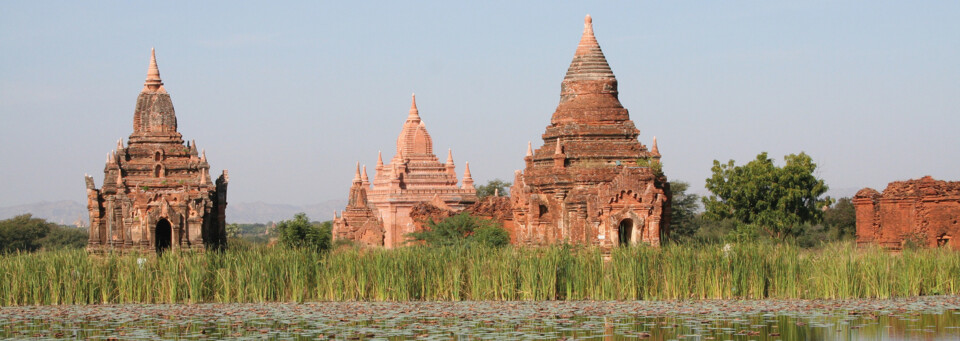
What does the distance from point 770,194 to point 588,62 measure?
5.87 m

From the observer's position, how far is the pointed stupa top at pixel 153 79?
28.8 metres

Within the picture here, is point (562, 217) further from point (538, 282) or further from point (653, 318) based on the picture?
point (653, 318)

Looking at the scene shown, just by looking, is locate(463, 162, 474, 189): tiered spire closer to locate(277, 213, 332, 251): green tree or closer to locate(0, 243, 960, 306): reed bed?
locate(277, 213, 332, 251): green tree

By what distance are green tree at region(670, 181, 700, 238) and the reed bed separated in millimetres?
20941

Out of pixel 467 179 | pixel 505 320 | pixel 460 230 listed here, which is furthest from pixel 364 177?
pixel 505 320

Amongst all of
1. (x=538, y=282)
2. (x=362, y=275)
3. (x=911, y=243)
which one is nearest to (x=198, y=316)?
(x=362, y=275)

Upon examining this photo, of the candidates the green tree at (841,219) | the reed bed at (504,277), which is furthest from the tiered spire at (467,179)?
the reed bed at (504,277)

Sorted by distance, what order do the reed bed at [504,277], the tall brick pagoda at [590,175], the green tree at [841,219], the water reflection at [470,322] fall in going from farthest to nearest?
the green tree at [841,219] < the tall brick pagoda at [590,175] < the reed bed at [504,277] < the water reflection at [470,322]

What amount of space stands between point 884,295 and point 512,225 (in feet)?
42.2

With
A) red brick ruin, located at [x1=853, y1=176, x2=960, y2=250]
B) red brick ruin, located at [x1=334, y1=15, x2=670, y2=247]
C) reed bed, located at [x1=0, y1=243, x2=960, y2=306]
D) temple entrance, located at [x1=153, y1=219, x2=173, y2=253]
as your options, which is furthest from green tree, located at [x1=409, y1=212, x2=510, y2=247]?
reed bed, located at [x1=0, y1=243, x2=960, y2=306]

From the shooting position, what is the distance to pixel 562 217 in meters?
25.7

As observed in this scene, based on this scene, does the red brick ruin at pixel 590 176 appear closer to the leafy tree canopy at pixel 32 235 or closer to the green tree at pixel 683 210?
the green tree at pixel 683 210

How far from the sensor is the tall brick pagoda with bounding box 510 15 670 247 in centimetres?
2461

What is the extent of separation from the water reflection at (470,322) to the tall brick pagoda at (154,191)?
9.13 m
